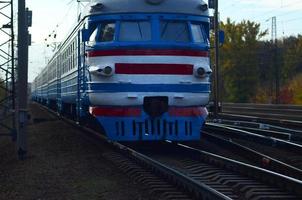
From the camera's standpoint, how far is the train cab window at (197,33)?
11973mm

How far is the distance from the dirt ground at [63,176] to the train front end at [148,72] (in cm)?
103

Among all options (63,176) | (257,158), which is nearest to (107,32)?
(63,176)

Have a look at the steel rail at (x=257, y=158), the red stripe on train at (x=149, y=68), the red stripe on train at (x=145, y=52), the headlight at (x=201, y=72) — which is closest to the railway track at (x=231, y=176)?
the steel rail at (x=257, y=158)

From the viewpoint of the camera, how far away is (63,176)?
945cm

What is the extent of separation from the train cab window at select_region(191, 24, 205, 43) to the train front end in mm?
27

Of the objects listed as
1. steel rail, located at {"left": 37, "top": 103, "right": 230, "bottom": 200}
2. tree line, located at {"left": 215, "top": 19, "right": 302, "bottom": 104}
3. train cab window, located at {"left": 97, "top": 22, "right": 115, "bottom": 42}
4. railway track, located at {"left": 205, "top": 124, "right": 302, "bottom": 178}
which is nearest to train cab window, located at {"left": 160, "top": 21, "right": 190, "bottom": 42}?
train cab window, located at {"left": 97, "top": 22, "right": 115, "bottom": 42}

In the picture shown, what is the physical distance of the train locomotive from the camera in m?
11.2

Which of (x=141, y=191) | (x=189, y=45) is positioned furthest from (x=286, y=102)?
(x=141, y=191)

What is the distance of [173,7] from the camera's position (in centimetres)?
1180

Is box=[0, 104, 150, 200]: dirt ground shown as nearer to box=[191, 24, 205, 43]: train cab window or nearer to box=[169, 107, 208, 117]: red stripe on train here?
box=[169, 107, 208, 117]: red stripe on train

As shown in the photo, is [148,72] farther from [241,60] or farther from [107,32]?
[241,60]

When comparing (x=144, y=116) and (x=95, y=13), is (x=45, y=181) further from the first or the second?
(x=95, y=13)

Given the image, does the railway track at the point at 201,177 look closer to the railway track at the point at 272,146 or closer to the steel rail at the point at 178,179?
the steel rail at the point at 178,179

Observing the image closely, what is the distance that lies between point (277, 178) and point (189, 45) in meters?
4.55
